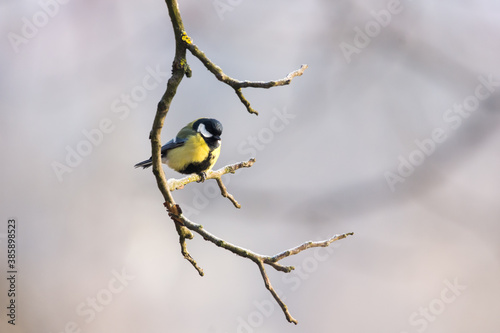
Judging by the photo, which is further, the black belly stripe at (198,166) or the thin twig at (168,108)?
the black belly stripe at (198,166)

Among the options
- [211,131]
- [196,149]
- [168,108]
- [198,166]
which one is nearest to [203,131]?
[211,131]

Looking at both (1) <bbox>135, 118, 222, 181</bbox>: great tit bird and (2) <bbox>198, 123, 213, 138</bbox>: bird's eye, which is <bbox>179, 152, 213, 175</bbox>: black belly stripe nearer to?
(1) <bbox>135, 118, 222, 181</bbox>: great tit bird

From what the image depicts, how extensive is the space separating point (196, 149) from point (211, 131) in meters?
0.21

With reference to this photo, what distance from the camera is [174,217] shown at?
5.49 feet

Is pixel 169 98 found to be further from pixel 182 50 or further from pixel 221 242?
pixel 221 242

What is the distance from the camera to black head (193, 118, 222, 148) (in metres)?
3.75

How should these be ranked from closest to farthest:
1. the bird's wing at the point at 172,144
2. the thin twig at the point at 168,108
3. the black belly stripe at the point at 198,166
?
the thin twig at the point at 168,108 < the black belly stripe at the point at 198,166 < the bird's wing at the point at 172,144

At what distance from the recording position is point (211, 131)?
12.4ft

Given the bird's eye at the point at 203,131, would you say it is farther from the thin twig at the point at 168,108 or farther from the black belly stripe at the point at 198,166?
the thin twig at the point at 168,108

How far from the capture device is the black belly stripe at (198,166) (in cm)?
363

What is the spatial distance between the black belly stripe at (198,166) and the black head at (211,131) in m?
0.12

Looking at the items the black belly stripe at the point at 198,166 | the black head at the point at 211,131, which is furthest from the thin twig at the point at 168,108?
the black head at the point at 211,131

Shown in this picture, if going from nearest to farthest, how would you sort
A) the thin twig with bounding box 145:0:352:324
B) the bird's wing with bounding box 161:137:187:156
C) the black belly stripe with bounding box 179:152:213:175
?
the thin twig with bounding box 145:0:352:324 < the black belly stripe with bounding box 179:152:213:175 < the bird's wing with bounding box 161:137:187:156

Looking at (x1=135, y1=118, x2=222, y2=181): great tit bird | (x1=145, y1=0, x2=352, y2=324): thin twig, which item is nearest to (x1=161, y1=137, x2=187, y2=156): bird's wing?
(x1=135, y1=118, x2=222, y2=181): great tit bird
